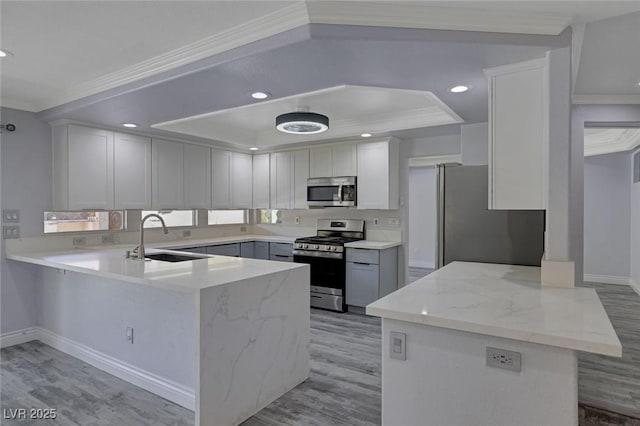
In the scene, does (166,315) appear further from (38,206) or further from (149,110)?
(38,206)

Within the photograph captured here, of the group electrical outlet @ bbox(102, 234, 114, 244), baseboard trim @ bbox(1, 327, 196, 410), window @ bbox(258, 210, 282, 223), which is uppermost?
window @ bbox(258, 210, 282, 223)

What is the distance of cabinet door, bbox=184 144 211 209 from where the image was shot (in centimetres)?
504

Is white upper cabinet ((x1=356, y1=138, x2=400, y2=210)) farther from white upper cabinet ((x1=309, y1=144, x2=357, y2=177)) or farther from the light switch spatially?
the light switch

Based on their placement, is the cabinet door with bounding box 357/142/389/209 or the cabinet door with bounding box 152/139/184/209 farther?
the cabinet door with bounding box 357/142/389/209

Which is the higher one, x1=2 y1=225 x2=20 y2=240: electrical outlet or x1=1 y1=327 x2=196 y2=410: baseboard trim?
x1=2 y1=225 x2=20 y2=240: electrical outlet

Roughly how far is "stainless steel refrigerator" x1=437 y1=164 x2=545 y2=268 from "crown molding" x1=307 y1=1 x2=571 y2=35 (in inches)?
48.5

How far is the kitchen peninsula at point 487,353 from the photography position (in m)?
1.37

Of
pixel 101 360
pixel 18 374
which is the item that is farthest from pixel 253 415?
pixel 18 374

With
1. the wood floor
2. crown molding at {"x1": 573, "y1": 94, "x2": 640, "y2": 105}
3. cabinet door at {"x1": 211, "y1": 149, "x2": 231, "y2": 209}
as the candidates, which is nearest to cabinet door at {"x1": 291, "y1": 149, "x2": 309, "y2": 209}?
cabinet door at {"x1": 211, "y1": 149, "x2": 231, "y2": 209}

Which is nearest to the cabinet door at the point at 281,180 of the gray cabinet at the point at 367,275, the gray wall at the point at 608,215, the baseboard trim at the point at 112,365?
the gray cabinet at the point at 367,275

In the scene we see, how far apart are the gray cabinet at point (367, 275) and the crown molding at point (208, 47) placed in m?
3.06

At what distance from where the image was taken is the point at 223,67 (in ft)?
7.79

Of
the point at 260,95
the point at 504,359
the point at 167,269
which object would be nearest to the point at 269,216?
the point at 260,95

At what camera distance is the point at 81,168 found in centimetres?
392
